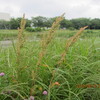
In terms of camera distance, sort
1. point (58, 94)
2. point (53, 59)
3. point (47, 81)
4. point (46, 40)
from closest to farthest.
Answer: point (46, 40)
point (58, 94)
point (47, 81)
point (53, 59)

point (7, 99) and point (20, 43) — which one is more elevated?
point (20, 43)

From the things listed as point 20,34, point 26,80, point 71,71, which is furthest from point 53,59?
point 20,34

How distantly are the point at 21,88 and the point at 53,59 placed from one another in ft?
1.56

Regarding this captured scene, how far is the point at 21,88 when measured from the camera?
87cm

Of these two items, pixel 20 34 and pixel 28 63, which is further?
pixel 28 63

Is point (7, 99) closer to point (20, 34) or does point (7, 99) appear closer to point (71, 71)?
point (20, 34)

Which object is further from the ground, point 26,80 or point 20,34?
point 20,34

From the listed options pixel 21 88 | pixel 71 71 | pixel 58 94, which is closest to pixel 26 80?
pixel 21 88

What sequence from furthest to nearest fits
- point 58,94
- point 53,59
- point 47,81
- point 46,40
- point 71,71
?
1. point 53,59
2. point 71,71
3. point 47,81
4. point 58,94
5. point 46,40

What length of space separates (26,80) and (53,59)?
39 cm

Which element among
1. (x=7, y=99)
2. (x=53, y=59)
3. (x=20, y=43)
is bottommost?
(x=7, y=99)

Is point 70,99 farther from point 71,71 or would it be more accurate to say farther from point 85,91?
point 71,71

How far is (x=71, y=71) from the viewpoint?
1.13 m

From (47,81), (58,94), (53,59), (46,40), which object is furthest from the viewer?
(53,59)
